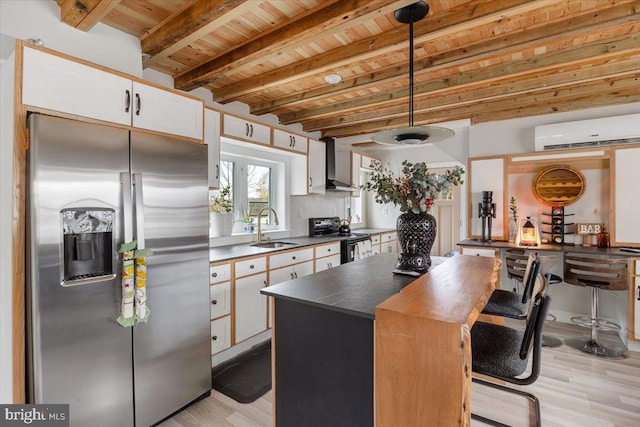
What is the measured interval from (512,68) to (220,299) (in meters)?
3.15

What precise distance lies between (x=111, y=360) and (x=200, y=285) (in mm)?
606

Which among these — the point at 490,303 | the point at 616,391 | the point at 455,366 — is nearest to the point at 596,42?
the point at 490,303

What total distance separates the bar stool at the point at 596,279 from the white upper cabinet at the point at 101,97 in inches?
137

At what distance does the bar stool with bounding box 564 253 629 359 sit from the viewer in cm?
274

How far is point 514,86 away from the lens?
10.3ft

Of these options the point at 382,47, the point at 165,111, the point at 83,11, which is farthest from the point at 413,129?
the point at 83,11

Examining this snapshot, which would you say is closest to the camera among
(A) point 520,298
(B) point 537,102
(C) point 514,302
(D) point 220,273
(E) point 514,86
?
(C) point 514,302

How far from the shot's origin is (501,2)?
5.99 feet

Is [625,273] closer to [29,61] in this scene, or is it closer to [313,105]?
[313,105]

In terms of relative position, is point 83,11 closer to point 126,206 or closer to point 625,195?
point 126,206

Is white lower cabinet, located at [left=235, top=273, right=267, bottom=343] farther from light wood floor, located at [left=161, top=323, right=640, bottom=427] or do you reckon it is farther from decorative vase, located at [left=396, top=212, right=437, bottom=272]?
decorative vase, located at [left=396, top=212, right=437, bottom=272]

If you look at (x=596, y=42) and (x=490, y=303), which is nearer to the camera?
(x=490, y=303)

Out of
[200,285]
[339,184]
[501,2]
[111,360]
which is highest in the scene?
[501,2]

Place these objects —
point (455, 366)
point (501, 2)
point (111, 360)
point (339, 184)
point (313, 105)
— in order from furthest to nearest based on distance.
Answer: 1. point (339, 184)
2. point (313, 105)
3. point (501, 2)
4. point (111, 360)
5. point (455, 366)
